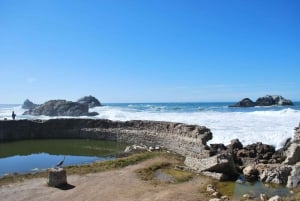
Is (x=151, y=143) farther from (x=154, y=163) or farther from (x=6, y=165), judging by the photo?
(x=6, y=165)

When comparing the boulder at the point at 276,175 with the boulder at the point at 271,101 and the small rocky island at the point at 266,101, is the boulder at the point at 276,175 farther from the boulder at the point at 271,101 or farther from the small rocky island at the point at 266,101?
the boulder at the point at 271,101

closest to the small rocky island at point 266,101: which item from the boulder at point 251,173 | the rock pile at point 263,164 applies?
the rock pile at point 263,164

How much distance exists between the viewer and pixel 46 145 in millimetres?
28766

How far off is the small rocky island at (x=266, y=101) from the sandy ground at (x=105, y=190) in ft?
275

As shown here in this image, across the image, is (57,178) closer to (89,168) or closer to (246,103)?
(89,168)

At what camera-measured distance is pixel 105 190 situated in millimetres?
14719

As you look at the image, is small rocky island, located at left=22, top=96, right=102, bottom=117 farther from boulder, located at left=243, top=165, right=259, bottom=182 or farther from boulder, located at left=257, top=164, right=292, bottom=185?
boulder, located at left=257, top=164, right=292, bottom=185

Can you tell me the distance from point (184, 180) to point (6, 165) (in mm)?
10652

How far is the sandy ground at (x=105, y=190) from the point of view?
540 inches

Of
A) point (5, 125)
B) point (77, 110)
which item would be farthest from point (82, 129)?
point (77, 110)

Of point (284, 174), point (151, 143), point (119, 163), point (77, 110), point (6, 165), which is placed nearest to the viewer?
point (284, 174)

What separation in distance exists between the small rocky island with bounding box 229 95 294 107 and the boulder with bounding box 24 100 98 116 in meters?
47.7

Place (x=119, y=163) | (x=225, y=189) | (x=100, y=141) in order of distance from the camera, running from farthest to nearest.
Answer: (x=100, y=141), (x=119, y=163), (x=225, y=189)

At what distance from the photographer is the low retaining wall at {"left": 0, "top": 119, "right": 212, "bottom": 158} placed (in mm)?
24639
